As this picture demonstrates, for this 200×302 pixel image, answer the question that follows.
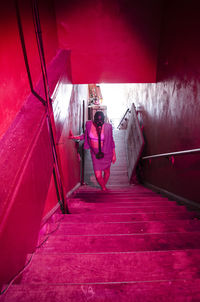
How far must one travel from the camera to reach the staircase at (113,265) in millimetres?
900

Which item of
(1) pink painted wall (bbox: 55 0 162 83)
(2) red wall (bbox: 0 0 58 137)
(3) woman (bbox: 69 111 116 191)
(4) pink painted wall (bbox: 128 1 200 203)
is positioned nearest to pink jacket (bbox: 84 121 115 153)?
(3) woman (bbox: 69 111 116 191)

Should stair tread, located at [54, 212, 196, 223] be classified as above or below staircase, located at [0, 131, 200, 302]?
below

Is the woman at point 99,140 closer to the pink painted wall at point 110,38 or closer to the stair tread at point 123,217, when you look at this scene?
the pink painted wall at point 110,38

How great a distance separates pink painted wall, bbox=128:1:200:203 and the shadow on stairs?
3.76 ft

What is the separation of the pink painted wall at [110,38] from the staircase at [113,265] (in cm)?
358

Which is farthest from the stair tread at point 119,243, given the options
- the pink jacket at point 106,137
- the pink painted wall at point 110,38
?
the pink painted wall at point 110,38

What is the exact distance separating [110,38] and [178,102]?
7.32 feet

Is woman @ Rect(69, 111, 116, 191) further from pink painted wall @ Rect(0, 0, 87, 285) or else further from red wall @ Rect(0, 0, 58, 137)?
red wall @ Rect(0, 0, 58, 137)

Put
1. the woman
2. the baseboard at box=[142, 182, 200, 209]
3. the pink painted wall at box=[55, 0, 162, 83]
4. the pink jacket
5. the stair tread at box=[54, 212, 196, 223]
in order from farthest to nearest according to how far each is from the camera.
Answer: the pink jacket, the woman, the pink painted wall at box=[55, 0, 162, 83], the baseboard at box=[142, 182, 200, 209], the stair tread at box=[54, 212, 196, 223]

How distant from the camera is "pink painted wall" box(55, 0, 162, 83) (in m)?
3.86

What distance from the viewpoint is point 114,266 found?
110cm

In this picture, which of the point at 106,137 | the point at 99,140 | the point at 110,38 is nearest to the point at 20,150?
the point at 99,140

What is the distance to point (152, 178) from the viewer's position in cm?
445

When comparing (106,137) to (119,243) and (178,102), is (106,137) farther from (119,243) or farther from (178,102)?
(119,243)
